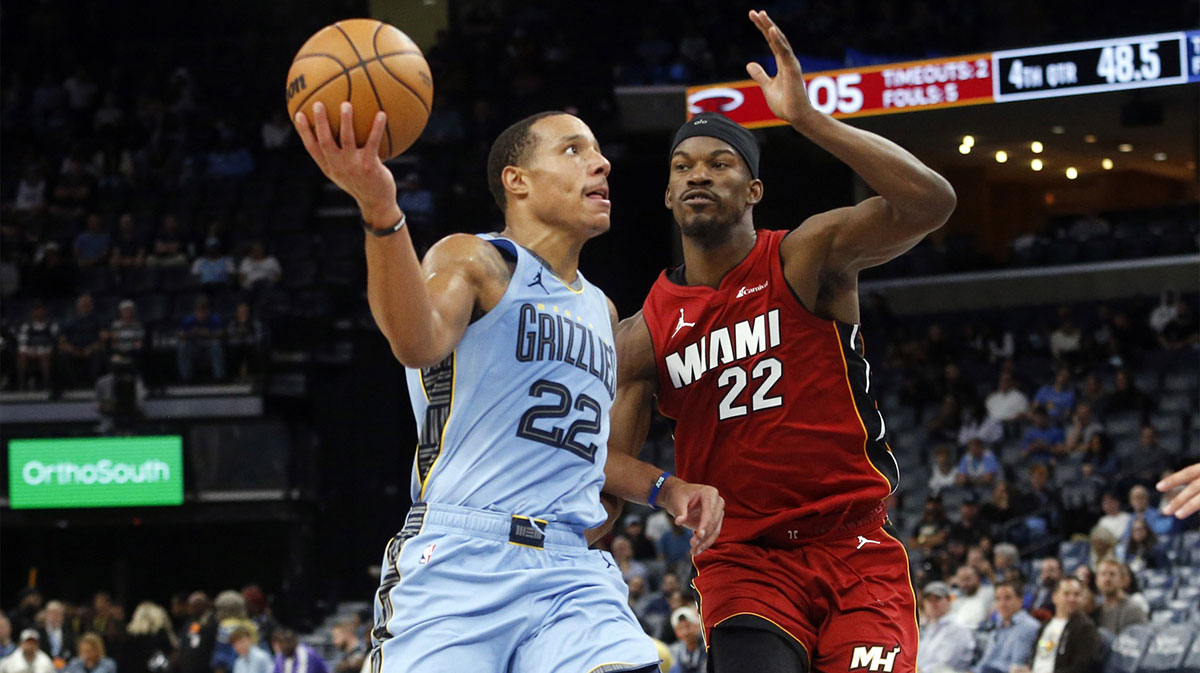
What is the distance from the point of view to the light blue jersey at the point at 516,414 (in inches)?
150

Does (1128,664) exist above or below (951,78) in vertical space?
below

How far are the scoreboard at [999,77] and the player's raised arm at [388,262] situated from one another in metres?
13.5

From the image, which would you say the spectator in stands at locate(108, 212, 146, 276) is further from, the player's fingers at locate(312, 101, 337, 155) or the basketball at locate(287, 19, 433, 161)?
the player's fingers at locate(312, 101, 337, 155)

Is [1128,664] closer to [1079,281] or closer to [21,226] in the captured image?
[1079,281]

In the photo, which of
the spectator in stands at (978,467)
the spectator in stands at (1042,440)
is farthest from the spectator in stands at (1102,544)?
the spectator in stands at (1042,440)

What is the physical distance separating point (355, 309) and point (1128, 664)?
10.9 metres

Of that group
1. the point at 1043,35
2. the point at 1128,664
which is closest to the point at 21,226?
the point at 1043,35

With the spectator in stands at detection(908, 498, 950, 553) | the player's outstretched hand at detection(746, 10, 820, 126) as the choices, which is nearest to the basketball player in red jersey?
the player's outstretched hand at detection(746, 10, 820, 126)

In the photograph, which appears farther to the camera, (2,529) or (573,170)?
(2,529)

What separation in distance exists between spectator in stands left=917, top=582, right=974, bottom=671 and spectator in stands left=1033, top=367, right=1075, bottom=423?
5075mm

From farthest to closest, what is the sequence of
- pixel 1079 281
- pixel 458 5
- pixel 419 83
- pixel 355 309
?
1. pixel 458 5
2. pixel 1079 281
3. pixel 355 309
4. pixel 419 83

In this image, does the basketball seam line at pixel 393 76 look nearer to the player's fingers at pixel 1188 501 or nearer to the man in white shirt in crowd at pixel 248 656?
the player's fingers at pixel 1188 501

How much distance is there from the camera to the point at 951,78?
17.0m

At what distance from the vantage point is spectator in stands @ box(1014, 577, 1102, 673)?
10.5 m
